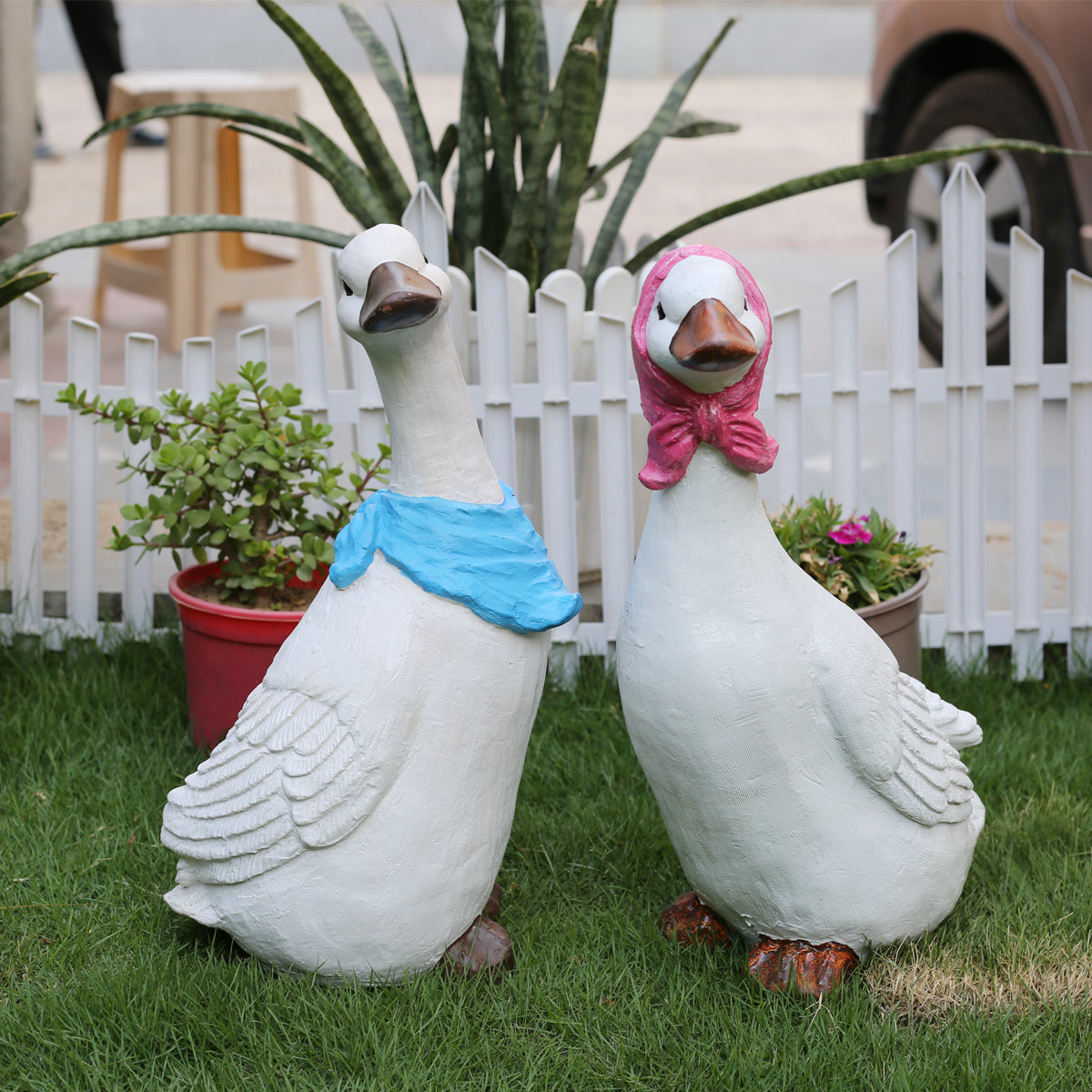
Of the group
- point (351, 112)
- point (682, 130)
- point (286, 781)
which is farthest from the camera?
point (682, 130)

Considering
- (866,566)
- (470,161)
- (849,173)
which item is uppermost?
(470,161)

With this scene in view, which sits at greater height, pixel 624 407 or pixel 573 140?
pixel 573 140

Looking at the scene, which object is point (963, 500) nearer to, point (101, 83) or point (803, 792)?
point (803, 792)

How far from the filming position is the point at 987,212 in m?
5.45

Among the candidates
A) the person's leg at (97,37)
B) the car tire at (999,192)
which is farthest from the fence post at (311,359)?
the person's leg at (97,37)

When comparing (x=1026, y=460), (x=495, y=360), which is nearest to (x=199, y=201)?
(x=495, y=360)

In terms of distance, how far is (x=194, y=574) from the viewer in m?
3.16

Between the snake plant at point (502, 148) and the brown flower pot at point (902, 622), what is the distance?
42.0 inches

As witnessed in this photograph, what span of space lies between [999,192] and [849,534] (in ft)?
9.49

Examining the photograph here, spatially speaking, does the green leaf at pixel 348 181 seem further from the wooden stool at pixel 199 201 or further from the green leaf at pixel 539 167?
the wooden stool at pixel 199 201

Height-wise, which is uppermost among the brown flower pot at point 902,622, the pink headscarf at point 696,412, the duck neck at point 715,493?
the pink headscarf at point 696,412

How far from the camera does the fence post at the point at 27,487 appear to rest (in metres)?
3.54

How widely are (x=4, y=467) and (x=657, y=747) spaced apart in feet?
11.9

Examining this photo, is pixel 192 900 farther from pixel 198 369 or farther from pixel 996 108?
pixel 996 108
